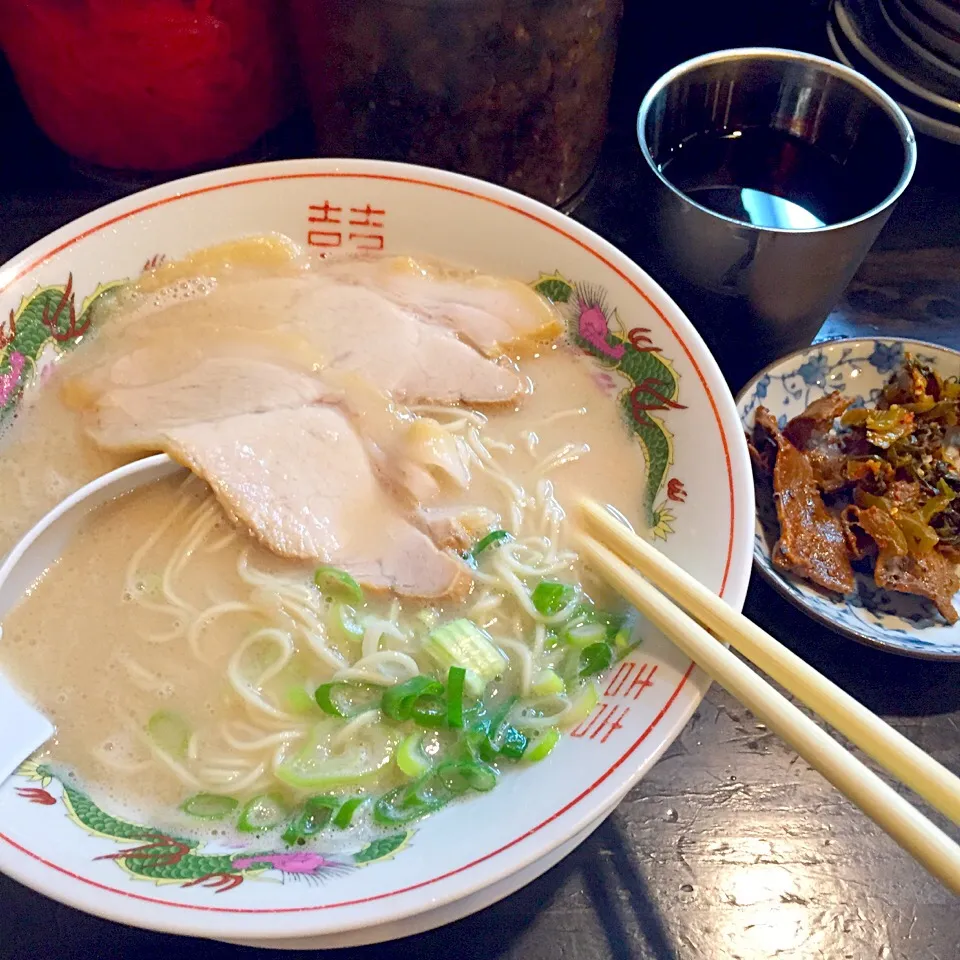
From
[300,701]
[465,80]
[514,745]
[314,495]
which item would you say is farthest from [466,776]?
[465,80]

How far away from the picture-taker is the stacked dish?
6.56 feet

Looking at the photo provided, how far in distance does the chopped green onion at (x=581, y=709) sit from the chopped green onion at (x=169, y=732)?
54 centimetres

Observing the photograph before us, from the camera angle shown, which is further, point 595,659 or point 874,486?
point 874,486

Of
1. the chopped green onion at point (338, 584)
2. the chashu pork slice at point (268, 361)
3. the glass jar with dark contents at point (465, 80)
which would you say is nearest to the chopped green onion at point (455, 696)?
the chopped green onion at point (338, 584)

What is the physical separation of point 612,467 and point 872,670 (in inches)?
22.8

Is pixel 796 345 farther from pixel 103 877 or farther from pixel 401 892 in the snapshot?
pixel 103 877

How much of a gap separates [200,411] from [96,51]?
2.64 ft

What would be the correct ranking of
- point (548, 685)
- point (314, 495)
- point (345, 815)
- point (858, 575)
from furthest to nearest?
point (858, 575) < point (314, 495) < point (548, 685) < point (345, 815)

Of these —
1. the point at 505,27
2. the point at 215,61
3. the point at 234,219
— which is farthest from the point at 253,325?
the point at 505,27

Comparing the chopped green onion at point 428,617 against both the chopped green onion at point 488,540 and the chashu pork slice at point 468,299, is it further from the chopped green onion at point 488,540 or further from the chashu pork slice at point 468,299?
the chashu pork slice at point 468,299

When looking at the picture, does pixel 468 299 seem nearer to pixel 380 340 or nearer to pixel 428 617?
pixel 380 340

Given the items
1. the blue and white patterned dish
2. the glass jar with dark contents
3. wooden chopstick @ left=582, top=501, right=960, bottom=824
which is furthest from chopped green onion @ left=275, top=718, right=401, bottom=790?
the glass jar with dark contents

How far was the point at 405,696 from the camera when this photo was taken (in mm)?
1164

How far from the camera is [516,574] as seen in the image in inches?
52.6
